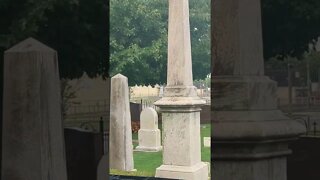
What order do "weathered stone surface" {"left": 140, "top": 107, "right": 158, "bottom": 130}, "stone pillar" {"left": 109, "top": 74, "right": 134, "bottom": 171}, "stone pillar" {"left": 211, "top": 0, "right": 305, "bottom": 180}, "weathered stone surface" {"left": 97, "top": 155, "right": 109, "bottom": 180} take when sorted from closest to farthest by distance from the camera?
"stone pillar" {"left": 211, "top": 0, "right": 305, "bottom": 180} < "weathered stone surface" {"left": 97, "top": 155, "right": 109, "bottom": 180} < "stone pillar" {"left": 109, "top": 74, "right": 134, "bottom": 171} < "weathered stone surface" {"left": 140, "top": 107, "right": 158, "bottom": 130}

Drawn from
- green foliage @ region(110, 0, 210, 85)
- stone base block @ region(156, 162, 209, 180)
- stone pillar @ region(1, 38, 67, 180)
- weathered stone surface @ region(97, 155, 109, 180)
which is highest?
green foliage @ region(110, 0, 210, 85)

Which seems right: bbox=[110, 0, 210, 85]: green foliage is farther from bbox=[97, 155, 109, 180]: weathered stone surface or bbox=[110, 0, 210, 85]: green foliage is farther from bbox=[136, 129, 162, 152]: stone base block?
bbox=[97, 155, 109, 180]: weathered stone surface

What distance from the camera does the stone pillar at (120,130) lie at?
10.6 metres

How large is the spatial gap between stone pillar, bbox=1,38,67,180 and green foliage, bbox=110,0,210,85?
18.8 metres

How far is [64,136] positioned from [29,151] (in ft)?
1.10

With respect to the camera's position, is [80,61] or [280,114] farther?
[80,61]

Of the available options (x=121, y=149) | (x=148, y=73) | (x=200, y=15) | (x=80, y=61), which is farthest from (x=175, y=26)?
(x=200, y=15)

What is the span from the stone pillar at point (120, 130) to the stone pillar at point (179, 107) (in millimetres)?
1134

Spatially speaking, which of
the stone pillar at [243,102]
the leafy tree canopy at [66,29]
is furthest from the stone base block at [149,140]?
the stone pillar at [243,102]

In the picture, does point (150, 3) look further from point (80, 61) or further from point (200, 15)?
point (80, 61)

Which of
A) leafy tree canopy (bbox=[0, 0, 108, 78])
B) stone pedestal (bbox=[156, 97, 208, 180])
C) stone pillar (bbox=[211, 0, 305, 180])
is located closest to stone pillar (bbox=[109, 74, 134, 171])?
stone pedestal (bbox=[156, 97, 208, 180])

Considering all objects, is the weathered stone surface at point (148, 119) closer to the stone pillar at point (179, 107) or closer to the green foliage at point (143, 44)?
the stone pillar at point (179, 107)

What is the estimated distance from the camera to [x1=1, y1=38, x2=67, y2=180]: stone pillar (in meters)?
3.51

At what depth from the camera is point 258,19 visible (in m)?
3.38
